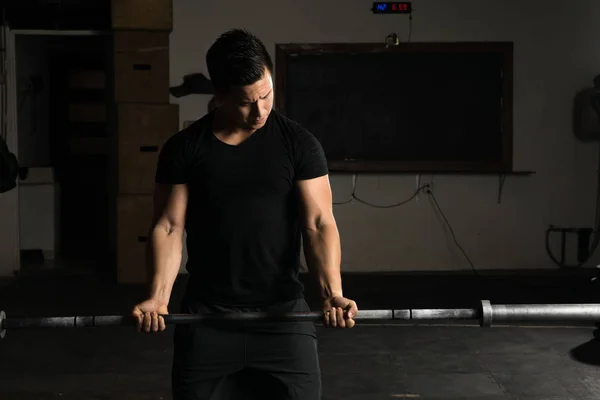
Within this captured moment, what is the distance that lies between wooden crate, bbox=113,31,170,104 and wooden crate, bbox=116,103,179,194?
8 cm

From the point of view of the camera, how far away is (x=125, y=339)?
4.45m

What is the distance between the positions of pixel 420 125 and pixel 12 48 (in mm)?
3142

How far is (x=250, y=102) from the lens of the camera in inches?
75.2

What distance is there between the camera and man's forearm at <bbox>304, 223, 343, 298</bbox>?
2.03m

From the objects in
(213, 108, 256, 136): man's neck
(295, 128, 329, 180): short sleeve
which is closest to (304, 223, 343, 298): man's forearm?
(295, 128, 329, 180): short sleeve

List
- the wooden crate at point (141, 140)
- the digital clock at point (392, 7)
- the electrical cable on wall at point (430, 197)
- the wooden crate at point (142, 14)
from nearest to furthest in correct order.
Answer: the wooden crate at point (142, 14), the wooden crate at point (141, 140), the digital clock at point (392, 7), the electrical cable on wall at point (430, 197)

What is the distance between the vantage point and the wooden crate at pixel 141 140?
5.87 meters

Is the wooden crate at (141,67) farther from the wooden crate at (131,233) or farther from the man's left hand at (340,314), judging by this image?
the man's left hand at (340,314)

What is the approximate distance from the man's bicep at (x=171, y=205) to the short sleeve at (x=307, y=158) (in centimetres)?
28

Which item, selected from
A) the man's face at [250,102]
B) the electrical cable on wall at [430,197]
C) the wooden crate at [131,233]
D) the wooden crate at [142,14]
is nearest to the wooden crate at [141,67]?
the wooden crate at [142,14]

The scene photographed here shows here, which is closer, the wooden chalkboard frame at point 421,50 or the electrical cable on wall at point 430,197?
the wooden chalkboard frame at point 421,50

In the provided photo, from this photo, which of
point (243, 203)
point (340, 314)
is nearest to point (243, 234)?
point (243, 203)

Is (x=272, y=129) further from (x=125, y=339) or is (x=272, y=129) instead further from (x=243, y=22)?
(x=243, y=22)

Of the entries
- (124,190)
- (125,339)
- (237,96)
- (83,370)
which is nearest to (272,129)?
(237,96)
